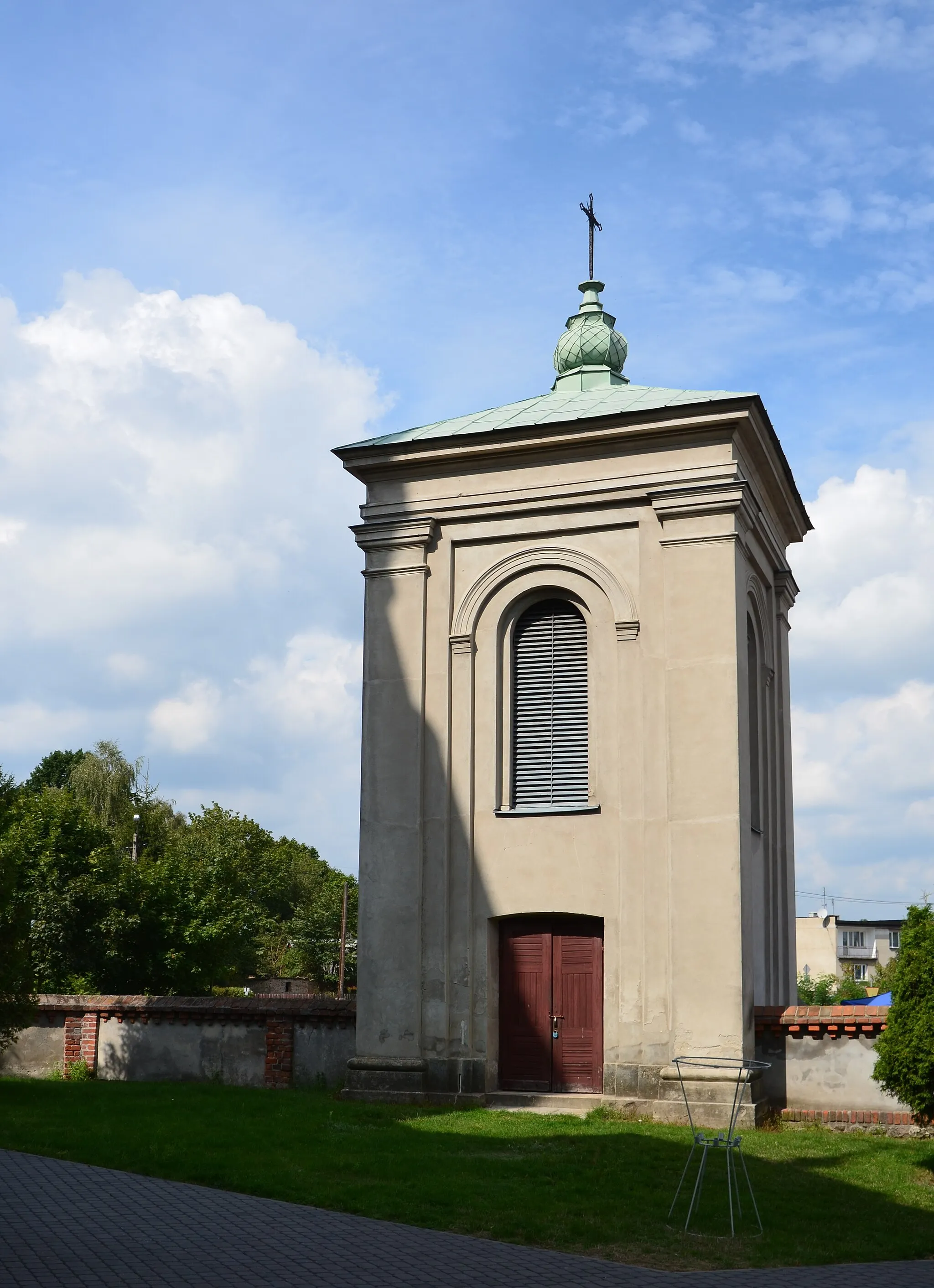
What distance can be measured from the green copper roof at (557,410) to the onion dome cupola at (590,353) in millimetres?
1258

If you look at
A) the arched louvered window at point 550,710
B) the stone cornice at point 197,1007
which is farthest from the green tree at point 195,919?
the arched louvered window at point 550,710

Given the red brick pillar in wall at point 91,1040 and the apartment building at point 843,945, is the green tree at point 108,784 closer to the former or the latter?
the red brick pillar in wall at point 91,1040

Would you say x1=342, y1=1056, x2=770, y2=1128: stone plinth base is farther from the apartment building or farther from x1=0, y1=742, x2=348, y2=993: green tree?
the apartment building

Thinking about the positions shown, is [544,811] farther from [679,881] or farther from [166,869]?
[166,869]

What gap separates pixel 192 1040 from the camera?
19.5m

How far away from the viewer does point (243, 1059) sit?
19.0m

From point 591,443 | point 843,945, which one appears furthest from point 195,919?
point 843,945

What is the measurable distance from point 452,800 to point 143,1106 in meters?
5.36

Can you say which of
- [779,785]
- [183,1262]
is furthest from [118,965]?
[183,1262]

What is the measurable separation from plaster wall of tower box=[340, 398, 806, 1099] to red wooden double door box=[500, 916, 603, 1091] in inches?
10.1

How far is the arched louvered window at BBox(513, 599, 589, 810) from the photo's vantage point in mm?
17828

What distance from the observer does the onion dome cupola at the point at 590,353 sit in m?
22.1

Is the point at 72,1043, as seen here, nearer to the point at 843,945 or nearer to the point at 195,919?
the point at 195,919

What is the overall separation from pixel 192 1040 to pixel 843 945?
316 ft
